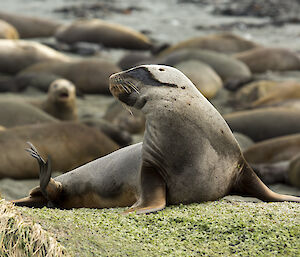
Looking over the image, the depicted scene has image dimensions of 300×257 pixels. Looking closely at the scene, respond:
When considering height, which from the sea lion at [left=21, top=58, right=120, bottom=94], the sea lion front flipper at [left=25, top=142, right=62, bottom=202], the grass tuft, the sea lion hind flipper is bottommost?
the sea lion at [left=21, top=58, right=120, bottom=94]

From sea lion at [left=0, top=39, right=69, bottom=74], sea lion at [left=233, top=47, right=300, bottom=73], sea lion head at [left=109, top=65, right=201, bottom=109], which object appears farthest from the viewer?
sea lion at [left=233, top=47, right=300, bottom=73]

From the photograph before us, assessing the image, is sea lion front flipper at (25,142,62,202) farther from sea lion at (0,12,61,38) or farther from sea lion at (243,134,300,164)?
sea lion at (0,12,61,38)

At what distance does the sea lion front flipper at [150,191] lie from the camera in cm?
305

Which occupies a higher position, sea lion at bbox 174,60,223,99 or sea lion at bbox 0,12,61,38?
sea lion at bbox 174,60,223,99

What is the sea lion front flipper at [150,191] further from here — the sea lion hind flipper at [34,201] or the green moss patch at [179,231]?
the sea lion hind flipper at [34,201]

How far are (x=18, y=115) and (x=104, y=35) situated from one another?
8421 millimetres

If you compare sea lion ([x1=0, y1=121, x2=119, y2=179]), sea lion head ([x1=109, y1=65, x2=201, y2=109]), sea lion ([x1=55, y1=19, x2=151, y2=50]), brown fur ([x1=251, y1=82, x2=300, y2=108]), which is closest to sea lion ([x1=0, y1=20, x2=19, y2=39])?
sea lion ([x1=55, y1=19, x2=151, y2=50])

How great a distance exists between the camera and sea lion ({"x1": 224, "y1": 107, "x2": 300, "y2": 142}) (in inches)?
336

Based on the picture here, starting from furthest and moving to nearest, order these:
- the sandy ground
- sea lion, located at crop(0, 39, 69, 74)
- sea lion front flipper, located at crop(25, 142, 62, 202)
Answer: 1. the sandy ground
2. sea lion, located at crop(0, 39, 69, 74)
3. sea lion front flipper, located at crop(25, 142, 62, 202)

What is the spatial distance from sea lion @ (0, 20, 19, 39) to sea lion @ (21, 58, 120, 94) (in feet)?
10.3

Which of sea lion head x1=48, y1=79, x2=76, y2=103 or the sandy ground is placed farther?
the sandy ground

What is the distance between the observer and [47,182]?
11.7 ft

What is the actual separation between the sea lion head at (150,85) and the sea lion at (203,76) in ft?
24.5

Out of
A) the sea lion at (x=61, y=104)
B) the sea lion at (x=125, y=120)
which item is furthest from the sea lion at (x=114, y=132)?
the sea lion at (x=61, y=104)
